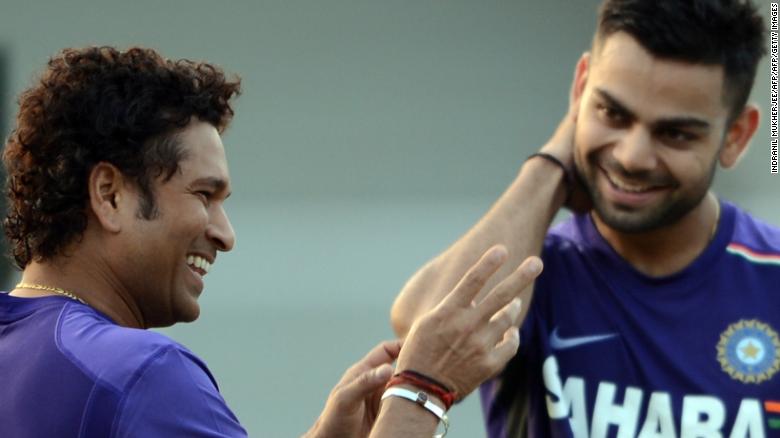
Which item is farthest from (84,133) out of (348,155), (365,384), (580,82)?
(348,155)

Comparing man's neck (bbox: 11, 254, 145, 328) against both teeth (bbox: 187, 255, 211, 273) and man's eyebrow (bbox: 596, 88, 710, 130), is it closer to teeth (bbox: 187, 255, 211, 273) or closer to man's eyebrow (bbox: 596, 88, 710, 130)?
teeth (bbox: 187, 255, 211, 273)

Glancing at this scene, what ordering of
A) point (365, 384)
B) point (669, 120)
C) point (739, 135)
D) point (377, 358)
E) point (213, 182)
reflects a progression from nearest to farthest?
point (213, 182) → point (365, 384) → point (377, 358) → point (669, 120) → point (739, 135)

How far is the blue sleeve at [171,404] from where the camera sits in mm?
2014

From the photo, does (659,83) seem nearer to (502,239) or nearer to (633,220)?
(633,220)

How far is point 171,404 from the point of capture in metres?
2.04

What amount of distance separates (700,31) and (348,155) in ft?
12.1

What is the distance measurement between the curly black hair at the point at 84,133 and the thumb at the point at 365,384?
0.51m

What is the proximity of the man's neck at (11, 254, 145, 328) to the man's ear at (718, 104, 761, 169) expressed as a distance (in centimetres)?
138

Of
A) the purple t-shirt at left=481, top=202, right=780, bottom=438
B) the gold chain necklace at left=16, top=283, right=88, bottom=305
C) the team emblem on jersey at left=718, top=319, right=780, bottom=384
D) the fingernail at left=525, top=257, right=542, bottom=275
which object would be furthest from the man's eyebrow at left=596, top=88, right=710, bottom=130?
the gold chain necklace at left=16, top=283, right=88, bottom=305

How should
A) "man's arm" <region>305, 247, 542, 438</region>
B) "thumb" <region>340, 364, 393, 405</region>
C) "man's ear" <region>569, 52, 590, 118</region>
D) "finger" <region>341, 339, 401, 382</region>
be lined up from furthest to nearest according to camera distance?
"man's ear" <region>569, 52, 590, 118</region>, "finger" <region>341, 339, 401, 382</region>, "thumb" <region>340, 364, 393, 405</region>, "man's arm" <region>305, 247, 542, 438</region>

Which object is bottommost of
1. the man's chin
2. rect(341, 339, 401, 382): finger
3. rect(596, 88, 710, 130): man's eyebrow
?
rect(341, 339, 401, 382): finger

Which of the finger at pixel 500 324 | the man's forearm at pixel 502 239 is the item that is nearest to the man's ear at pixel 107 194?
the finger at pixel 500 324

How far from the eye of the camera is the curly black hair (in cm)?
227

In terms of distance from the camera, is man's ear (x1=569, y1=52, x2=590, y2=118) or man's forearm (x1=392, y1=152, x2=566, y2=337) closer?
man's forearm (x1=392, y1=152, x2=566, y2=337)
